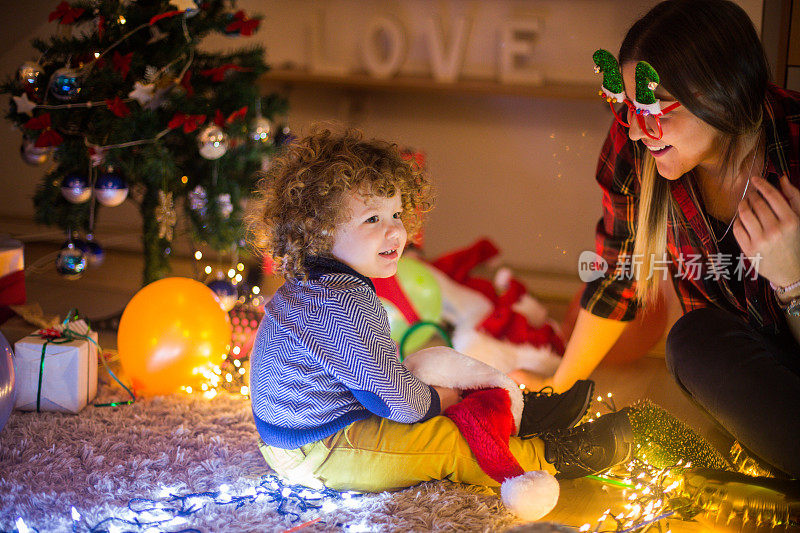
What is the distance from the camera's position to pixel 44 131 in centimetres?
147

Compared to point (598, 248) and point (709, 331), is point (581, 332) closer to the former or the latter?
point (598, 248)

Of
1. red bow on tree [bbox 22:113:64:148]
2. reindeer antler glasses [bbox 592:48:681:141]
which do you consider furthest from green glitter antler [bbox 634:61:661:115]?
red bow on tree [bbox 22:113:64:148]

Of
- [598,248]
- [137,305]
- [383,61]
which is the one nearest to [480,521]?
[598,248]

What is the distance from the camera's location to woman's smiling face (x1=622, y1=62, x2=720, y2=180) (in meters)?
1.00

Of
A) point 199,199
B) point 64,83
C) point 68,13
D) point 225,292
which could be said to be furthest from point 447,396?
point 68,13

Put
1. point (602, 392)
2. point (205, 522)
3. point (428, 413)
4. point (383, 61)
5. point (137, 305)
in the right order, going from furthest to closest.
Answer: point (383, 61) → point (602, 392) → point (137, 305) → point (428, 413) → point (205, 522)

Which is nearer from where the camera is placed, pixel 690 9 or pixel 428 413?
pixel 690 9

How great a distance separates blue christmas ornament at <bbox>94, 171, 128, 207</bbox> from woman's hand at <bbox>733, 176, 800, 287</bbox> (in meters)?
1.18

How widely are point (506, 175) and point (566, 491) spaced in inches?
59.2

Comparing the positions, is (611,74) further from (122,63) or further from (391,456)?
(122,63)

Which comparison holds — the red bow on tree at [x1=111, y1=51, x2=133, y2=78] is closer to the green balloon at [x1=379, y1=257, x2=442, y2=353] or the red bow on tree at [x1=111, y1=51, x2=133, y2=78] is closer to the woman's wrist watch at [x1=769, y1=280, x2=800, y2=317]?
the green balloon at [x1=379, y1=257, x2=442, y2=353]

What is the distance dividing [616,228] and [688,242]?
5.3 inches

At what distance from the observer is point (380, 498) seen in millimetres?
1047

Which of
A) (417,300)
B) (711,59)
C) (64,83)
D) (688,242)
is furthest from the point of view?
(417,300)
